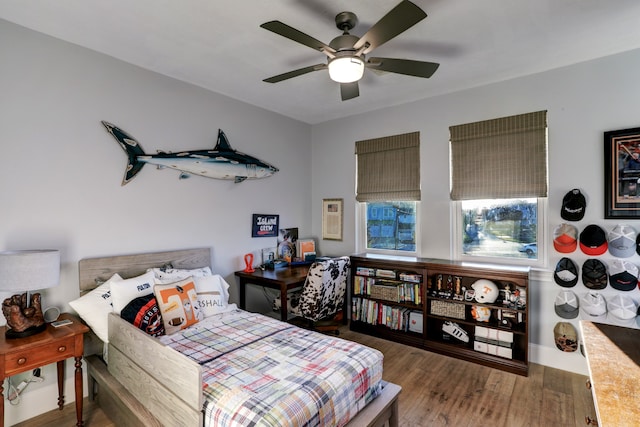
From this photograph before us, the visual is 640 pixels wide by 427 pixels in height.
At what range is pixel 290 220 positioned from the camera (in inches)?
166

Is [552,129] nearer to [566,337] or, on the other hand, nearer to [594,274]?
[594,274]

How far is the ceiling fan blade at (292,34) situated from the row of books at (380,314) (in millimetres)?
2700

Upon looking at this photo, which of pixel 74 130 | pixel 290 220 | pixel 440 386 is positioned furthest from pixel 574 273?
pixel 74 130

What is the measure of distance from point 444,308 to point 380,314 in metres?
0.74

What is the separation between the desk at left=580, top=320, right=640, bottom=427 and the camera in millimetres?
985

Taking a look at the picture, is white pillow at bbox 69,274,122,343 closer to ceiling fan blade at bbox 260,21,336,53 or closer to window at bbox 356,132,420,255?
ceiling fan blade at bbox 260,21,336,53

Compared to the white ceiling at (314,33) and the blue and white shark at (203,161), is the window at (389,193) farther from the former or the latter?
the blue and white shark at (203,161)

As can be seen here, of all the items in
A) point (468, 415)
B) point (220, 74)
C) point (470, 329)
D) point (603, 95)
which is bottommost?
point (468, 415)

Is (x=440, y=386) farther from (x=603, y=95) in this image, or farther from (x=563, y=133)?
(x=603, y=95)

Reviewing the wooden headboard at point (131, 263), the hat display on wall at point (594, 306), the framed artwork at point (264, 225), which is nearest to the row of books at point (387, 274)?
the framed artwork at point (264, 225)

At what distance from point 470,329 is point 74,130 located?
3.93 meters

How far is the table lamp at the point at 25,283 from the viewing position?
1827 mm

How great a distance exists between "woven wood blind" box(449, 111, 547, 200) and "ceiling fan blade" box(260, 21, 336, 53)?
2.00 m

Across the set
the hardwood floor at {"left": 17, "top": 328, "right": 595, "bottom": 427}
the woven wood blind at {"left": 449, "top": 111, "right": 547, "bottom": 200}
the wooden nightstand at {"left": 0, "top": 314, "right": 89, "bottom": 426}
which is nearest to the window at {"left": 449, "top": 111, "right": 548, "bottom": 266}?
the woven wood blind at {"left": 449, "top": 111, "right": 547, "bottom": 200}
